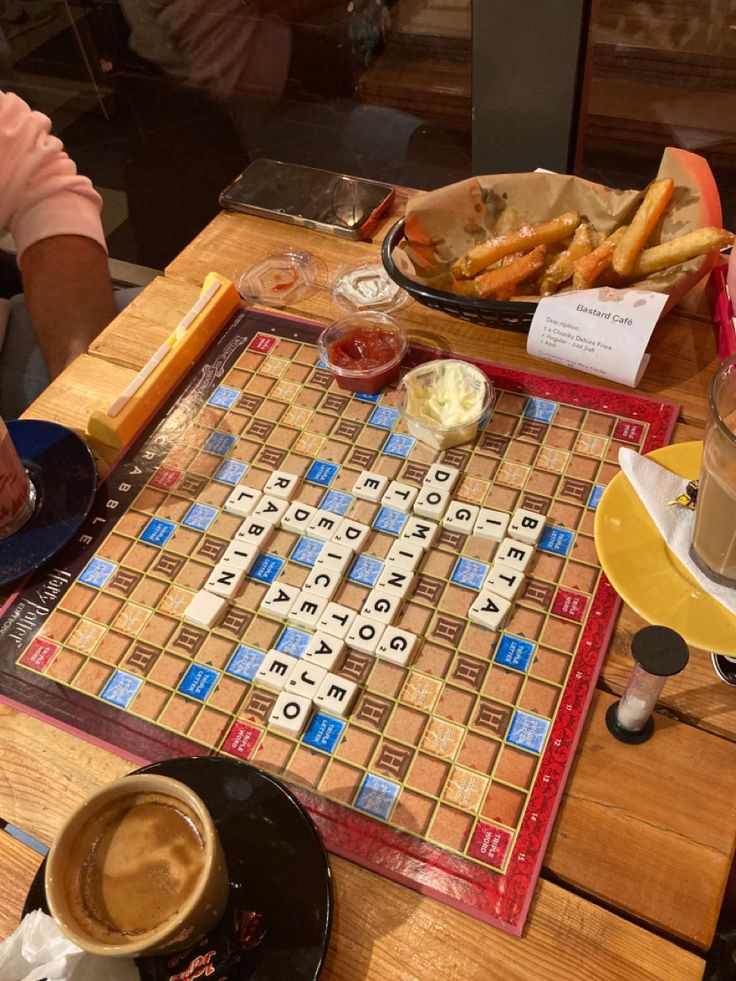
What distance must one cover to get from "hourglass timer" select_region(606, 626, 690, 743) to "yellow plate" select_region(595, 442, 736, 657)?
0.11 metres

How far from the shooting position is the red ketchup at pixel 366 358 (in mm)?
1276

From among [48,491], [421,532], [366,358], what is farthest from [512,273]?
[48,491]

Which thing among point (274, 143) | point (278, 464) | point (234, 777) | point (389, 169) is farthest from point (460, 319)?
point (274, 143)

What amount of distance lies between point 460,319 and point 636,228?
322mm

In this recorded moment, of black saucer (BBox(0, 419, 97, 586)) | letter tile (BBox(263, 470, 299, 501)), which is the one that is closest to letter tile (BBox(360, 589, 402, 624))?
letter tile (BBox(263, 470, 299, 501))

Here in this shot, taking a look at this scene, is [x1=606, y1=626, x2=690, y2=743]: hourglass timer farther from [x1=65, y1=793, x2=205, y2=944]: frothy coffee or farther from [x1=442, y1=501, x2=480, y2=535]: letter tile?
[x1=65, y1=793, x2=205, y2=944]: frothy coffee

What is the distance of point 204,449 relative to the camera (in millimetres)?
1257

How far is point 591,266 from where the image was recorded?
1.23 meters

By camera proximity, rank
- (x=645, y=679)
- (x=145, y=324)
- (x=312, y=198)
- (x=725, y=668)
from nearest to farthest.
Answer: (x=645, y=679) < (x=725, y=668) < (x=145, y=324) < (x=312, y=198)

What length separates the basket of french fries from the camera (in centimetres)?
124

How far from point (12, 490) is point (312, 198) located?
91 cm

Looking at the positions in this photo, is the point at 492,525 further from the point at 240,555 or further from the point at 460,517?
the point at 240,555

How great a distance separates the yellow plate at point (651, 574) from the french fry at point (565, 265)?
391mm

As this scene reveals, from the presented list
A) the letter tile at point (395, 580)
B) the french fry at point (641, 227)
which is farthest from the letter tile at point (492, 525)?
the french fry at point (641, 227)
